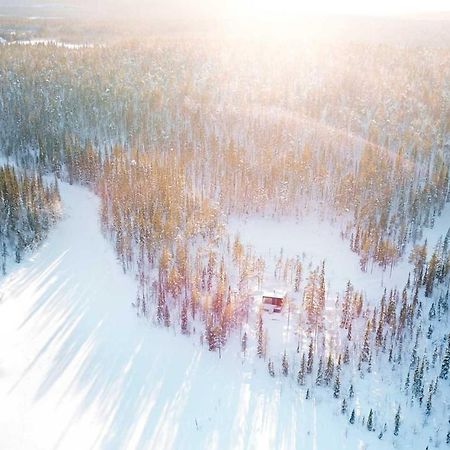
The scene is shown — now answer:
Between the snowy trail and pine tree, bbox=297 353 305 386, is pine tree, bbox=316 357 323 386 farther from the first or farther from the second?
the snowy trail

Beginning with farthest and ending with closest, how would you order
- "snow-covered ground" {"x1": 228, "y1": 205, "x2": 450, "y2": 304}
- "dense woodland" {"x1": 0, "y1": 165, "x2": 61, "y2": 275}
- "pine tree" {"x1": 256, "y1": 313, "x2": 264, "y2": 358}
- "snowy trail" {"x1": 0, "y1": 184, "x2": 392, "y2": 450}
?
"dense woodland" {"x1": 0, "y1": 165, "x2": 61, "y2": 275}
"snow-covered ground" {"x1": 228, "y1": 205, "x2": 450, "y2": 304}
"pine tree" {"x1": 256, "y1": 313, "x2": 264, "y2": 358}
"snowy trail" {"x1": 0, "y1": 184, "x2": 392, "y2": 450}

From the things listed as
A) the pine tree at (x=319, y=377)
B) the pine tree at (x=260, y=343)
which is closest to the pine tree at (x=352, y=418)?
the pine tree at (x=319, y=377)

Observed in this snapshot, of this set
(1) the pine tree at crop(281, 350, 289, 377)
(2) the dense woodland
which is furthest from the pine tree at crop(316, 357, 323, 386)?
(2) the dense woodland

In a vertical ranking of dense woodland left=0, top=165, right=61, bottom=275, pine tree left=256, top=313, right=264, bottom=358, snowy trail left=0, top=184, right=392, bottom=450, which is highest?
dense woodland left=0, top=165, right=61, bottom=275

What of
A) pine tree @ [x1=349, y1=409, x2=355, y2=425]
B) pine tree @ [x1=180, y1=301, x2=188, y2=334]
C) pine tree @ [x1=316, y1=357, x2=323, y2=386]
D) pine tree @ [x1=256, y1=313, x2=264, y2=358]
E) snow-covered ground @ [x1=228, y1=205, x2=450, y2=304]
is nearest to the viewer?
pine tree @ [x1=349, y1=409, x2=355, y2=425]

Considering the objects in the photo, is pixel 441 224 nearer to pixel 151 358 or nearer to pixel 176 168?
pixel 176 168

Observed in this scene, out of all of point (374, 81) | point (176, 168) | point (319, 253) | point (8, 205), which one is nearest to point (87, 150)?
point (176, 168)

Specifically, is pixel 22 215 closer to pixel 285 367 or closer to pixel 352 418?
pixel 285 367
